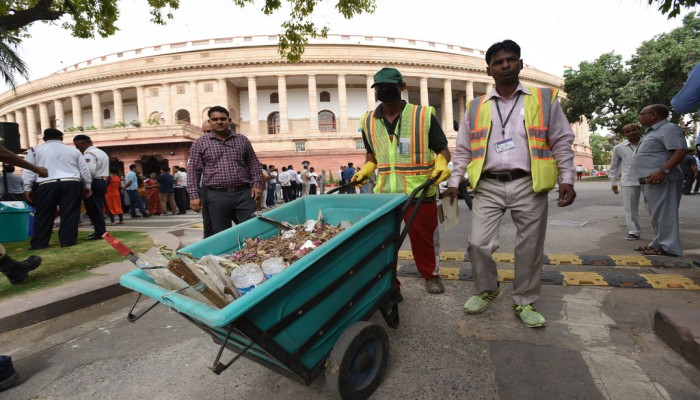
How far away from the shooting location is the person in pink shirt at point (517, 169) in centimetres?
260

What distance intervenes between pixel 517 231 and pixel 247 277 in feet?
6.68

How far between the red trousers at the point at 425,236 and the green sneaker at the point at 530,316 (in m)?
0.82

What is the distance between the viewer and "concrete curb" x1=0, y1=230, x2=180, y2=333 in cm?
307

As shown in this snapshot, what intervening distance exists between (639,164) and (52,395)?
6313 mm

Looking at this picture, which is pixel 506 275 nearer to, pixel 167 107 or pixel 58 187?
pixel 58 187

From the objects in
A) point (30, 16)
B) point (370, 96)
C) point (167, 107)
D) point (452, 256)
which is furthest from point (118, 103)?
point (452, 256)

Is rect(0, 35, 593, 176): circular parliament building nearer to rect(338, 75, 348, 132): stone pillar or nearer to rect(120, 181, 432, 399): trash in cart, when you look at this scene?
rect(338, 75, 348, 132): stone pillar

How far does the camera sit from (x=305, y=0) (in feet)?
27.8

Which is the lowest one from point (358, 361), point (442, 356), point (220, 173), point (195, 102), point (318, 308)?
point (442, 356)

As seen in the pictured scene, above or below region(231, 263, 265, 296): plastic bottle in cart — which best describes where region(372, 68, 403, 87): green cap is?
above

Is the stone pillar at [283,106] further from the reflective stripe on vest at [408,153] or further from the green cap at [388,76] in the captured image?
the green cap at [388,76]

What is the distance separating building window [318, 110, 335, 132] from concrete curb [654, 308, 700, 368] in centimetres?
3674

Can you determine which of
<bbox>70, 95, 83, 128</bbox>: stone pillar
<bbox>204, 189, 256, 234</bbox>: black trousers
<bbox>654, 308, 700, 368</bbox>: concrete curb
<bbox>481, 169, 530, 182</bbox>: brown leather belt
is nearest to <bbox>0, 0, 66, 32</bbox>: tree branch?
<bbox>204, 189, 256, 234</bbox>: black trousers

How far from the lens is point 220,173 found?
388cm
